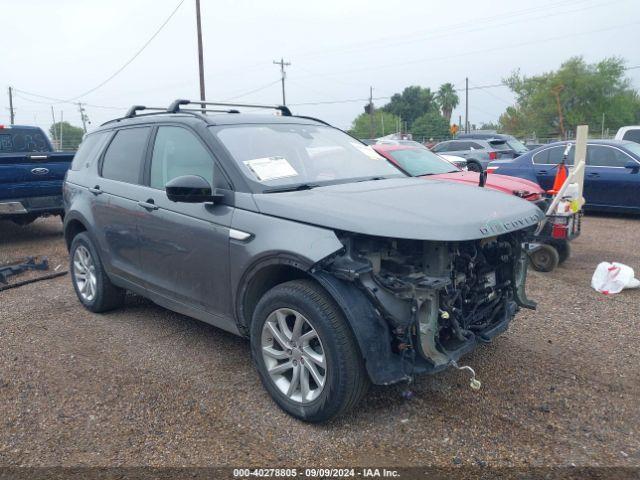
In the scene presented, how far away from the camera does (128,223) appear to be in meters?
4.58

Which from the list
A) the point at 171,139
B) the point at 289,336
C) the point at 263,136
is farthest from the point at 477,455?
the point at 171,139

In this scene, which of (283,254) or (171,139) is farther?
(171,139)

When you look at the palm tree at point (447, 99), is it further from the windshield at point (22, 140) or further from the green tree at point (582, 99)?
the windshield at point (22, 140)

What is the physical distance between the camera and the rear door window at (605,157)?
10477 millimetres

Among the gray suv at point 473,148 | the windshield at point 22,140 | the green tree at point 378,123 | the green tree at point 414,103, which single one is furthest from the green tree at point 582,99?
the windshield at point 22,140

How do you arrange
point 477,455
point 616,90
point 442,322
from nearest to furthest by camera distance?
point 477,455
point 442,322
point 616,90

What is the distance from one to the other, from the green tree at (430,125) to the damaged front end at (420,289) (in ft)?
237

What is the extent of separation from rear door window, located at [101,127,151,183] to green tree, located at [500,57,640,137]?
55.4 m

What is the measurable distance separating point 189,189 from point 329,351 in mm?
1386

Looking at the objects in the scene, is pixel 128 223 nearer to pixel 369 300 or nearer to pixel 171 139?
pixel 171 139

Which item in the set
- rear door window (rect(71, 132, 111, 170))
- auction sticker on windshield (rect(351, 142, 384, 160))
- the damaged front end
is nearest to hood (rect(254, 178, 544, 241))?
the damaged front end

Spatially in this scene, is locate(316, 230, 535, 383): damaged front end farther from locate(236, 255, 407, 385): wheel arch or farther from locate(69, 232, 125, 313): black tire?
locate(69, 232, 125, 313): black tire

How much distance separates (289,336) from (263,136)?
160 cm

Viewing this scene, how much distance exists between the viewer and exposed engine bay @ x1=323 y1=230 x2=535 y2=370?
10.1 ft
